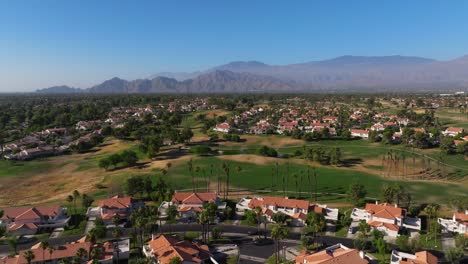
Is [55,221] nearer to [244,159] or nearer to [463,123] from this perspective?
[244,159]

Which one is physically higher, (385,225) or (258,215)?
(258,215)

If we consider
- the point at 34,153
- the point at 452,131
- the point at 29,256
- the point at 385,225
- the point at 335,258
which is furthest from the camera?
the point at 452,131

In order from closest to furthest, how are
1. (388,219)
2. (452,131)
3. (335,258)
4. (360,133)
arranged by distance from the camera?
(335,258)
(388,219)
(452,131)
(360,133)

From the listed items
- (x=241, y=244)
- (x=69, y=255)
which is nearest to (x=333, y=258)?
(x=241, y=244)

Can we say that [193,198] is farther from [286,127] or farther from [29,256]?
[286,127]

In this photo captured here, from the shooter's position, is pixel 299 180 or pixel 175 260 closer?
pixel 175 260

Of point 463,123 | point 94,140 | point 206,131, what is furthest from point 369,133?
point 94,140

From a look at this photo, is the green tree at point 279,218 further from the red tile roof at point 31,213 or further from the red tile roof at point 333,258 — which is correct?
the red tile roof at point 31,213
